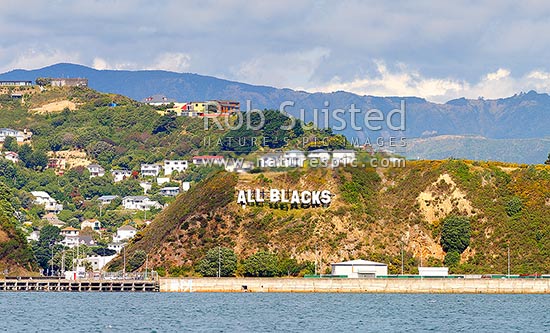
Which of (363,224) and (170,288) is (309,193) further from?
(170,288)

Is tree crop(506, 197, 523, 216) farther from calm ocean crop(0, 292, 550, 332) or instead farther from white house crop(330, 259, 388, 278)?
white house crop(330, 259, 388, 278)

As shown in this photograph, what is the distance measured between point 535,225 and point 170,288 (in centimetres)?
5419

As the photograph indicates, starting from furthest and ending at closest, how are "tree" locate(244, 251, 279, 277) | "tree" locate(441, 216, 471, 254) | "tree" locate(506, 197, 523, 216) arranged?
"tree" locate(506, 197, 523, 216) < "tree" locate(441, 216, 471, 254) < "tree" locate(244, 251, 279, 277)

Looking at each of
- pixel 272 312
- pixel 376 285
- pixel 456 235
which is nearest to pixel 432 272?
pixel 376 285

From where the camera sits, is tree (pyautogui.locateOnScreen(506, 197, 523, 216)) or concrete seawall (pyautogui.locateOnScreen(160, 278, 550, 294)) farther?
tree (pyautogui.locateOnScreen(506, 197, 523, 216))

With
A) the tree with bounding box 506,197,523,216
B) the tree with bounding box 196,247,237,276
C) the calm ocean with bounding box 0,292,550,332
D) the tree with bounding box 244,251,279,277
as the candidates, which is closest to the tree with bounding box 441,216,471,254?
the tree with bounding box 506,197,523,216

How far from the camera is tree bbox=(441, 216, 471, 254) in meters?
190

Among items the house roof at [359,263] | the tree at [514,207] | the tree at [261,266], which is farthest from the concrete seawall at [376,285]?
the tree at [514,207]

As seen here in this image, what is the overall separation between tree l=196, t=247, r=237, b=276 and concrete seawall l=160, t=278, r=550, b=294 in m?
4.28

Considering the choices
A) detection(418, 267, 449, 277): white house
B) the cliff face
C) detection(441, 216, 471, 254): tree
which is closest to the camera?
detection(418, 267, 449, 277): white house

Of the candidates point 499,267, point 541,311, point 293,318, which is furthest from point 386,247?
point 293,318

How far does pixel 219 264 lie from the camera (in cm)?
18462

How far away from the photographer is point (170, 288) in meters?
184

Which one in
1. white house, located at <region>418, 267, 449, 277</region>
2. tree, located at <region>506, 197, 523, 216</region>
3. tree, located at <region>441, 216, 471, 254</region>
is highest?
tree, located at <region>506, 197, 523, 216</region>
